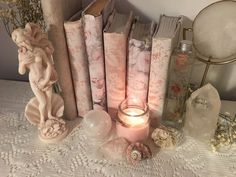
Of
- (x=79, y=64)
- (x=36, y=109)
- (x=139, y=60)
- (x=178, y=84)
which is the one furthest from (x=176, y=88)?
(x=36, y=109)

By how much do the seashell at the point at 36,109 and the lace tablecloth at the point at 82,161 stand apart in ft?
0.13

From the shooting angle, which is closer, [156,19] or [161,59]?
[161,59]

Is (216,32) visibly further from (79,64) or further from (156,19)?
(79,64)

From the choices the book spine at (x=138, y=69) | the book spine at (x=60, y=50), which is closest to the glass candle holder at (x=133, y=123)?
the book spine at (x=138, y=69)

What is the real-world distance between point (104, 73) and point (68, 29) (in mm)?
129

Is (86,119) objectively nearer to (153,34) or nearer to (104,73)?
(104,73)

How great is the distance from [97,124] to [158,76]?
0.17 metres

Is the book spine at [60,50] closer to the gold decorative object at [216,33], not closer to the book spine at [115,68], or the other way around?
the book spine at [115,68]

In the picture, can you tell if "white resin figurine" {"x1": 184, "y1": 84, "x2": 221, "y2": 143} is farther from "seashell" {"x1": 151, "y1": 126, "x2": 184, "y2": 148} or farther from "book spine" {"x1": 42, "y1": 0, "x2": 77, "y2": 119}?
"book spine" {"x1": 42, "y1": 0, "x2": 77, "y2": 119}

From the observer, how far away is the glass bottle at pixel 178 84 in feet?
1.95

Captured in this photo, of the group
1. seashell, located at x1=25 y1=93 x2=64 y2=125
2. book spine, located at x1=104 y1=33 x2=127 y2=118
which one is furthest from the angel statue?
book spine, located at x1=104 y1=33 x2=127 y2=118

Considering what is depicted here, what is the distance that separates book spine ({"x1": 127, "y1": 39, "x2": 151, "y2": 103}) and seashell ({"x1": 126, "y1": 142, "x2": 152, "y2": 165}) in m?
0.11

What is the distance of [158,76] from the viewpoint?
61 cm

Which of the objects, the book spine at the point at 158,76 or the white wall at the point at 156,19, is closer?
the book spine at the point at 158,76
